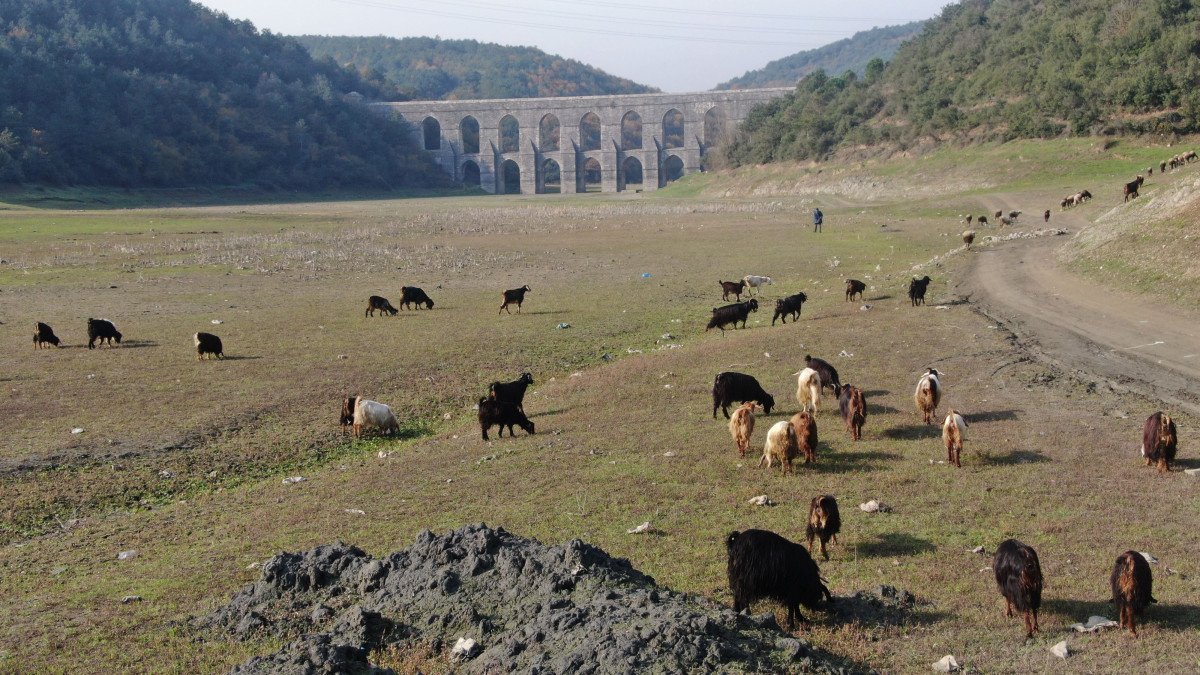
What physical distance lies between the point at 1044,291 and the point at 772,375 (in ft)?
37.4

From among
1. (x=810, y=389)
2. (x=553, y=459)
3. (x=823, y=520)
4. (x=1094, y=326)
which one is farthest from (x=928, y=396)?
(x=1094, y=326)

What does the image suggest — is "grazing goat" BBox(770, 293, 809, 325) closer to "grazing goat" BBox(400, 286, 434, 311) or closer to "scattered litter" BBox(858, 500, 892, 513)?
"grazing goat" BBox(400, 286, 434, 311)

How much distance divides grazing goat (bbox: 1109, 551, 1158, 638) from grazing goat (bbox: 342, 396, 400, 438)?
10.7 meters

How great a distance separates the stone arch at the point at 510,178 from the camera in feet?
488

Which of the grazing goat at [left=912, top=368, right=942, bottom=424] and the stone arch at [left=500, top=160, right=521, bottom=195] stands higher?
the stone arch at [left=500, top=160, right=521, bottom=195]

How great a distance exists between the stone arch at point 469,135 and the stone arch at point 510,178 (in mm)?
5492

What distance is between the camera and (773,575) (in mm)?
7410

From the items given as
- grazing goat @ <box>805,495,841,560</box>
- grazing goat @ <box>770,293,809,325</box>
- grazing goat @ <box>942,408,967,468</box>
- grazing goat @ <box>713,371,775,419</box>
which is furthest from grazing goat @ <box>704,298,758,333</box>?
grazing goat @ <box>805,495,841,560</box>

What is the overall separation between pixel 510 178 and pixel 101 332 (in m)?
139

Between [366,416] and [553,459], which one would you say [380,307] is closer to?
[366,416]

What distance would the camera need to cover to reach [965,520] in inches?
384

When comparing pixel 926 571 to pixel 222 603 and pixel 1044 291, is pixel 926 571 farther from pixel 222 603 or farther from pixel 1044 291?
pixel 1044 291

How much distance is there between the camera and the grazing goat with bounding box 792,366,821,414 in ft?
46.6

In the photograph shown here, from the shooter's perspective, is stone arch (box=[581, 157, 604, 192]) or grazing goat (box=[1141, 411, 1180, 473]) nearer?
grazing goat (box=[1141, 411, 1180, 473])
